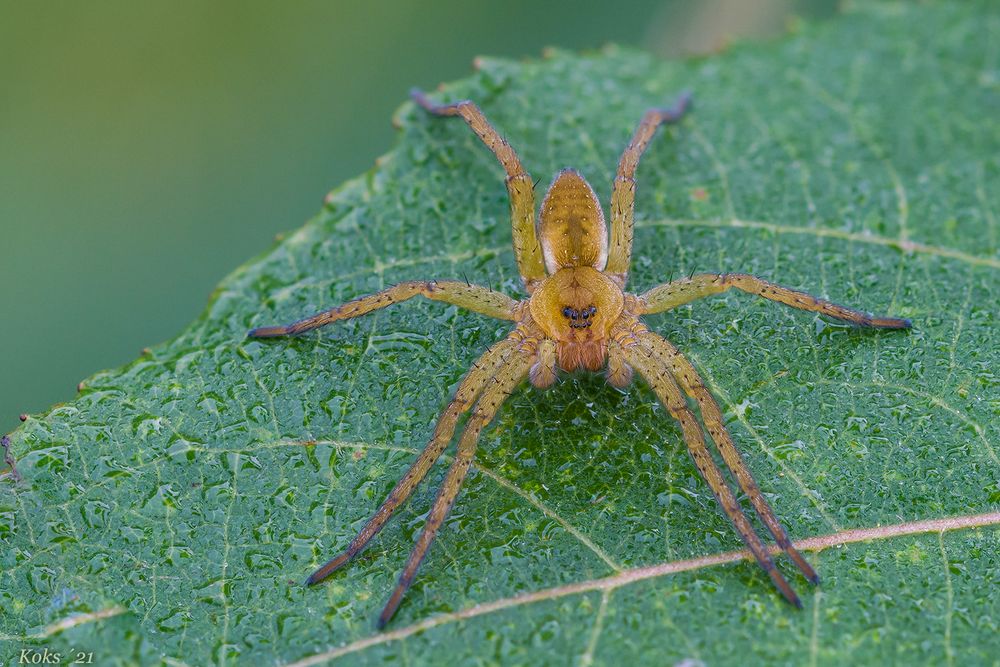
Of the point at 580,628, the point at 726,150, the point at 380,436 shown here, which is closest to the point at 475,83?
the point at 726,150

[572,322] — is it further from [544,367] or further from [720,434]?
[720,434]

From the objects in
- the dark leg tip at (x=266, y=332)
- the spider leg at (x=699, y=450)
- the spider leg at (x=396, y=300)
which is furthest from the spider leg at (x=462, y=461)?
the dark leg tip at (x=266, y=332)

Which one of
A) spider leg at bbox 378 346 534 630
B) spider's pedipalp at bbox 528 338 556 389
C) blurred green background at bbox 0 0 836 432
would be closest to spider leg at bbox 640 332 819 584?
spider's pedipalp at bbox 528 338 556 389

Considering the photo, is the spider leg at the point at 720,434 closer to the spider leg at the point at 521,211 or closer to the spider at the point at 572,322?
the spider at the point at 572,322

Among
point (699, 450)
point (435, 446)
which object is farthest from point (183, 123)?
point (699, 450)

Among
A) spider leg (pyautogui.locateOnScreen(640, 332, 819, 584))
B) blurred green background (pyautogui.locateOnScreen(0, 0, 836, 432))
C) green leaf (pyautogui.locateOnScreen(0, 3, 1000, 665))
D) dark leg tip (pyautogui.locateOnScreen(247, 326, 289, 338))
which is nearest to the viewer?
green leaf (pyautogui.locateOnScreen(0, 3, 1000, 665))

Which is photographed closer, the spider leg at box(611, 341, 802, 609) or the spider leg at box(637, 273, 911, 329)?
the spider leg at box(611, 341, 802, 609)

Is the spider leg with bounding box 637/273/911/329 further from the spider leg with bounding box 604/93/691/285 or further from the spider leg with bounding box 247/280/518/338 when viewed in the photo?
the spider leg with bounding box 247/280/518/338

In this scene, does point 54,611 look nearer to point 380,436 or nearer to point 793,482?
point 380,436
